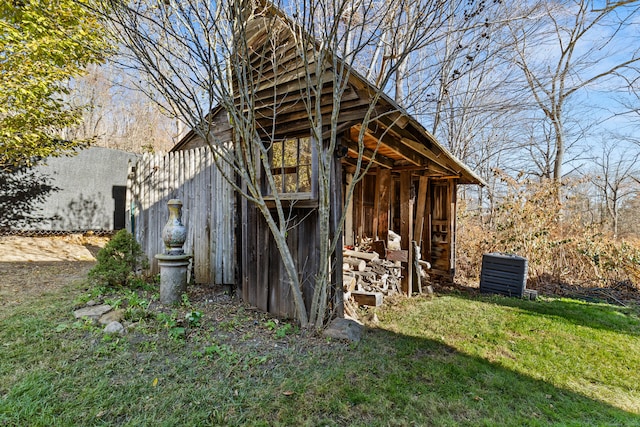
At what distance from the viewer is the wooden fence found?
441 cm

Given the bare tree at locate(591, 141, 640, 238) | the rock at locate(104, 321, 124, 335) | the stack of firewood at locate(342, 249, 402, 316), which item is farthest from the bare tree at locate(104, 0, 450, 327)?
the bare tree at locate(591, 141, 640, 238)

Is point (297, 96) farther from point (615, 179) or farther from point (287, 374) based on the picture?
point (615, 179)

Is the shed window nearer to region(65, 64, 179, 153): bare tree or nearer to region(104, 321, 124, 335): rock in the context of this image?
region(104, 321, 124, 335): rock

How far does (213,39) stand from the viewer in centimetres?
339

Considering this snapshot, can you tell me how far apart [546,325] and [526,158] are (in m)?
11.0

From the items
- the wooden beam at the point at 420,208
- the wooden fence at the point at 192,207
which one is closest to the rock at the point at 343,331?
the wooden fence at the point at 192,207

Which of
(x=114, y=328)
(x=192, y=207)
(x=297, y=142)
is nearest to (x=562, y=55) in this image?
(x=297, y=142)

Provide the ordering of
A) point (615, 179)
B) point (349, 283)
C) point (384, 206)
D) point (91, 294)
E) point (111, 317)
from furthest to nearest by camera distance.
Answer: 1. point (615, 179)
2. point (384, 206)
3. point (349, 283)
4. point (91, 294)
5. point (111, 317)

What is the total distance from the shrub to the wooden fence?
0.61 m

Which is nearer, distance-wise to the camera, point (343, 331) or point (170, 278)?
point (343, 331)

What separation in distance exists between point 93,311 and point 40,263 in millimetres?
4104

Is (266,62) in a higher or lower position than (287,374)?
higher

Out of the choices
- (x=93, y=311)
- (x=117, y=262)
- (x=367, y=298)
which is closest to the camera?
(x=93, y=311)

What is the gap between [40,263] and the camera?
5934 millimetres
